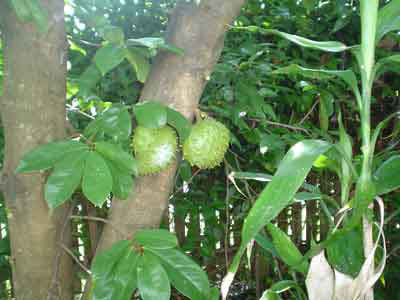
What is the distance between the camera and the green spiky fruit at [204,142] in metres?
0.98

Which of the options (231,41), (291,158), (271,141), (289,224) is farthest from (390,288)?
(291,158)

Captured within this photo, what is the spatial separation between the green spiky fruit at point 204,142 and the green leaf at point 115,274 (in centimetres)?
30

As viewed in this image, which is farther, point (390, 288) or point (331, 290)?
point (390, 288)

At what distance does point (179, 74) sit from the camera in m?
0.92

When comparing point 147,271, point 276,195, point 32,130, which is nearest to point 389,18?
point 276,195

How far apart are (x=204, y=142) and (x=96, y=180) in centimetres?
32

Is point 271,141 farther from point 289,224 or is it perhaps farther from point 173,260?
point 289,224

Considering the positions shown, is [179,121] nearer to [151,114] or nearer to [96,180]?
[151,114]

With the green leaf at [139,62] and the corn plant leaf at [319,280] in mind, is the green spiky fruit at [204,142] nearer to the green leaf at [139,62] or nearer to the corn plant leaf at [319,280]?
the green leaf at [139,62]

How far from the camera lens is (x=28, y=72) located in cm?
87

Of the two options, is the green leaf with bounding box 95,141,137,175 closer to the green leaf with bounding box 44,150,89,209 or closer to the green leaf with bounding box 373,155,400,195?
the green leaf with bounding box 44,150,89,209

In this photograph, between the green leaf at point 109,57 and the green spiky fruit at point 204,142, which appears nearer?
the green leaf at point 109,57

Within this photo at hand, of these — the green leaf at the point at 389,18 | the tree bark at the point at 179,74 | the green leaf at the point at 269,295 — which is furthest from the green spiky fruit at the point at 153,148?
the green leaf at the point at 389,18

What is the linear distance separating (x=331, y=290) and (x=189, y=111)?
0.49 m
